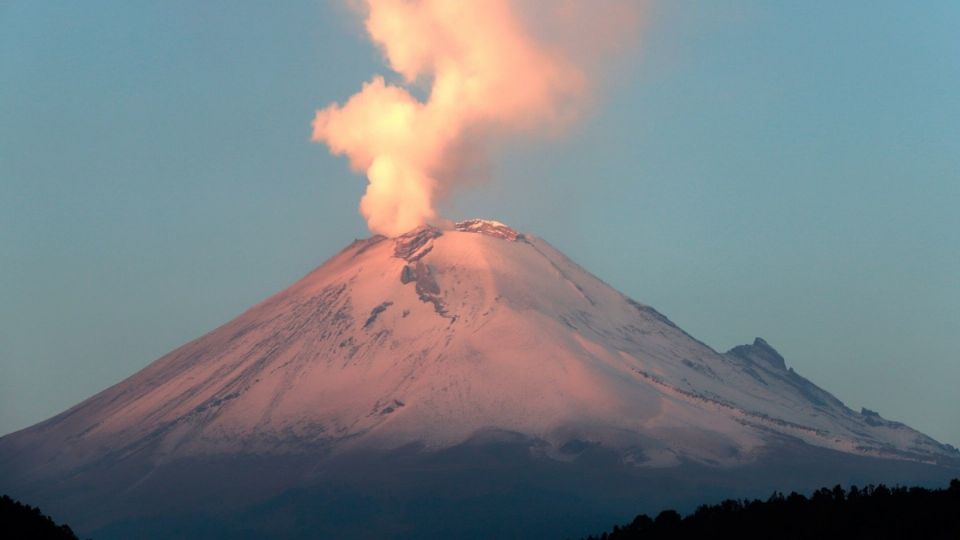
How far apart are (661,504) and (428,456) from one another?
23.1 m

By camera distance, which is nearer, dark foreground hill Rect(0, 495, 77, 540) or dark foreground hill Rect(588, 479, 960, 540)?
dark foreground hill Rect(0, 495, 77, 540)

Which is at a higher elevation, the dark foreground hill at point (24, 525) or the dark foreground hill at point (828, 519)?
the dark foreground hill at point (24, 525)

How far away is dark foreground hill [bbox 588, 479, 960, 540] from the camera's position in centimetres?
9781

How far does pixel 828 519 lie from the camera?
104 meters

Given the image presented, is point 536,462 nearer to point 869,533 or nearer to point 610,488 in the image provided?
point 610,488

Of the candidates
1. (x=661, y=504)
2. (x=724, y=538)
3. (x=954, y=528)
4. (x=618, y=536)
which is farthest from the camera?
(x=661, y=504)

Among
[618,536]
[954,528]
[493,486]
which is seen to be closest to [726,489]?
[493,486]

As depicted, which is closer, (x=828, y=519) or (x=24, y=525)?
(x=24, y=525)

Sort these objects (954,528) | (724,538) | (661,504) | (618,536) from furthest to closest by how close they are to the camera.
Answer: (661,504) → (618,536) → (724,538) → (954,528)

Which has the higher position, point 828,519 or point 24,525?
point 24,525

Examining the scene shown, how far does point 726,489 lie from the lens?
195 metres

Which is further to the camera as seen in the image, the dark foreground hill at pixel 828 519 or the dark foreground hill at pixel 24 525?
the dark foreground hill at pixel 828 519

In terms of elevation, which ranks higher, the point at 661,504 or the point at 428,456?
the point at 428,456

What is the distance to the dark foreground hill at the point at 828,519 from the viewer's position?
97.8 meters
